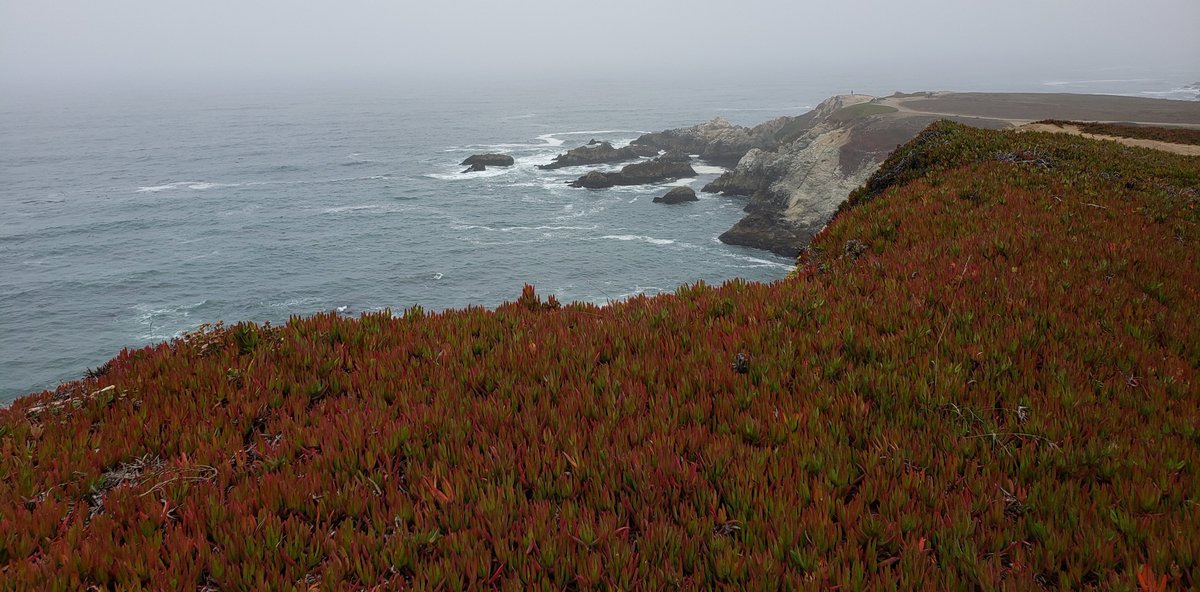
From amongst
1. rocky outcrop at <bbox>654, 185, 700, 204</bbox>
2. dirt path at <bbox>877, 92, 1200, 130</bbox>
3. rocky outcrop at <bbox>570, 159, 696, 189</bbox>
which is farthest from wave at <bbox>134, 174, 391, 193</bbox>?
dirt path at <bbox>877, 92, 1200, 130</bbox>

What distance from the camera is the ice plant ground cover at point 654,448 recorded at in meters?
3.19

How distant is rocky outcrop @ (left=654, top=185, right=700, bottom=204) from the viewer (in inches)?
2606

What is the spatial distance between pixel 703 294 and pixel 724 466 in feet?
13.5

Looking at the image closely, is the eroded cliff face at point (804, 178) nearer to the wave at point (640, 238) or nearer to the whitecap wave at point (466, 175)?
the wave at point (640, 238)

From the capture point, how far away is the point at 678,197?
66500mm

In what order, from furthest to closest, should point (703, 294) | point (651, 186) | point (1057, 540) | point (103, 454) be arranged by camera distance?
point (651, 186)
point (703, 294)
point (103, 454)
point (1057, 540)

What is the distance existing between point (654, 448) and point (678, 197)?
6386cm

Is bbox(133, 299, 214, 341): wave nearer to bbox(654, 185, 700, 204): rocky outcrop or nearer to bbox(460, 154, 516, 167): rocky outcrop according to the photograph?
bbox(654, 185, 700, 204): rocky outcrop

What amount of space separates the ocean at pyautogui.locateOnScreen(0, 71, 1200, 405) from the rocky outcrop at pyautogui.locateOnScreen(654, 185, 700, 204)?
1.11 metres

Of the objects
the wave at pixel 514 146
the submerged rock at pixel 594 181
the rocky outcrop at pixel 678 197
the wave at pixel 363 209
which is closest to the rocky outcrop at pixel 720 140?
the wave at pixel 514 146

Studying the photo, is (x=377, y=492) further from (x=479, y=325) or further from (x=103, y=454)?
(x=479, y=325)

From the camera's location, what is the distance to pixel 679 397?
509 centimetres

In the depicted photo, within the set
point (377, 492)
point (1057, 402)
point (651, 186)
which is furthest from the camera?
point (651, 186)

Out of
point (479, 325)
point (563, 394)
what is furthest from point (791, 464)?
A: point (479, 325)
